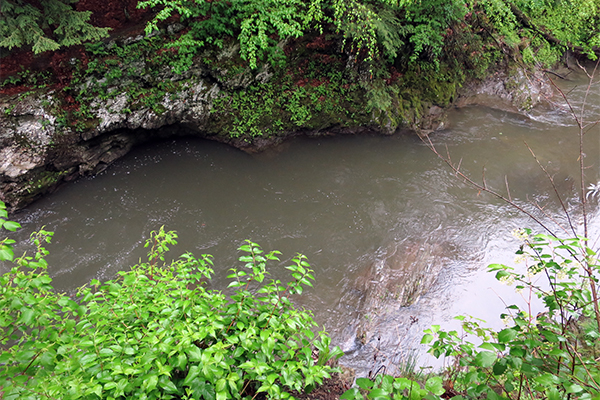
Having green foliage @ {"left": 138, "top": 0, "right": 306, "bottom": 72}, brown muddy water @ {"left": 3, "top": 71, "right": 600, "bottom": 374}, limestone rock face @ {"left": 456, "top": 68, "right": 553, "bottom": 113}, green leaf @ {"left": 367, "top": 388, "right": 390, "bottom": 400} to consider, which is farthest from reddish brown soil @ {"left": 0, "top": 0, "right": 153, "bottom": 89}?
limestone rock face @ {"left": 456, "top": 68, "right": 553, "bottom": 113}

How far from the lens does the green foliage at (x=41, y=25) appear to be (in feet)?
17.4

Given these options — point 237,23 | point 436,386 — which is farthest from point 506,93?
point 436,386

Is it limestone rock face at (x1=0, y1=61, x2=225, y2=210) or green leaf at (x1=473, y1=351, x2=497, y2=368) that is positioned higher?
green leaf at (x1=473, y1=351, x2=497, y2=368)

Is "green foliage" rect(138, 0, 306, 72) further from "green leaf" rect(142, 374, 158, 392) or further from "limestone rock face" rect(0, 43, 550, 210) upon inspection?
"green leaf" rect(142, 374, 158, 392)

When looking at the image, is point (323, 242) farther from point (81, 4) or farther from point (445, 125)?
Result: point (81, 4)

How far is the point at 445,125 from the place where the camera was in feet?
28.6

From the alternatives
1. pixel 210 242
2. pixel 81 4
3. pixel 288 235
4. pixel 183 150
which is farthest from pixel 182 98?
pixel 288 235

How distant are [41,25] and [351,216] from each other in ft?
22.3

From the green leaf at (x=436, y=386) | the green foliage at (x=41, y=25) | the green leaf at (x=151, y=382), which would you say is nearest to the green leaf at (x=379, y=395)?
the green leaf at (x=436, y=386)

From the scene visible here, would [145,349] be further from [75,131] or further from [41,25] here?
[41,25]

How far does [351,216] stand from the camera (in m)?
6.33

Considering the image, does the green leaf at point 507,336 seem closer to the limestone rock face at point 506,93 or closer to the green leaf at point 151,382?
the green leaf at point 151,382

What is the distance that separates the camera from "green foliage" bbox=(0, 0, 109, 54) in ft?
17.4

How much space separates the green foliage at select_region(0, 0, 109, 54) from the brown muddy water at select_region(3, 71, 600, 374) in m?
2.46
